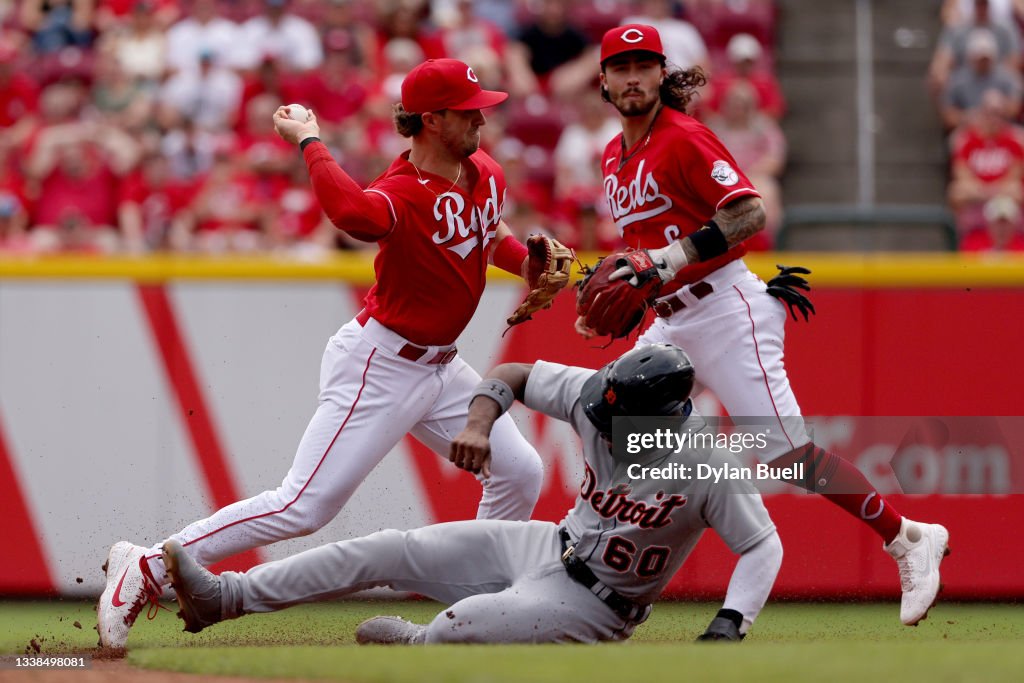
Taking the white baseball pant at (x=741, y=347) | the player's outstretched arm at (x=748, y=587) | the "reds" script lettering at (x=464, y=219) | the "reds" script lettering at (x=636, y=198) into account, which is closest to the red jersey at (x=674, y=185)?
the "reds" script lettering at (x=636, y=198)

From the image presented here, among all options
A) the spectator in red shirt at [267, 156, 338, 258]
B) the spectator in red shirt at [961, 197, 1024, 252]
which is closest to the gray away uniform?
the spectator in red shirt at [961, 197, 1024, 252]

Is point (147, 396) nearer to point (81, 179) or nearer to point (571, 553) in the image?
point (81, 179)

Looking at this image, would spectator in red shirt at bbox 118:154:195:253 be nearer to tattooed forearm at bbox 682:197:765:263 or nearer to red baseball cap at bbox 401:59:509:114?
red baseball cap at bbox 401:59:509:114

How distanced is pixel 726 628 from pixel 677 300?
1.41 meters

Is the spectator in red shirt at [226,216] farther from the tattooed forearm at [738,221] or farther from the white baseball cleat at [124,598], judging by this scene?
the tattooed forearm at [738,221]

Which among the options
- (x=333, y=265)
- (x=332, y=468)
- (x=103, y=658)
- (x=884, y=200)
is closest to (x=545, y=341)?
(x=333, y=265)

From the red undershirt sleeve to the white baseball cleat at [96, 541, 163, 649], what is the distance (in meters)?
1.46

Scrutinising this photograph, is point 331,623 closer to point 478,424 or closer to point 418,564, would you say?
point 418,564

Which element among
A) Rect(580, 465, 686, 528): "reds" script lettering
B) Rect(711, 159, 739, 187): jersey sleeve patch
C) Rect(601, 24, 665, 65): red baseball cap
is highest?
Rect(601, 24, 665, 65): red baseball cap

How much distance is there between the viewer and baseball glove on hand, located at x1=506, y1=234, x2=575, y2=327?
562 cm

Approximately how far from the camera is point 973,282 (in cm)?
741

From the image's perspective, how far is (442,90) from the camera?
17.6ft

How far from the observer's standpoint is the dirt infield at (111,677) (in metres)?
4.33

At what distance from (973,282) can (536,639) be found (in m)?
3.63
